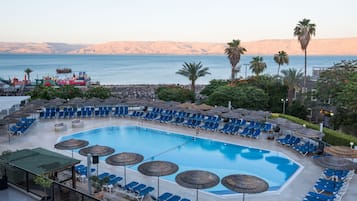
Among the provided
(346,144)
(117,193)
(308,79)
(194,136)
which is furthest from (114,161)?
(308,79)

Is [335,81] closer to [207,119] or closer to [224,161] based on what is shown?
[207,119]

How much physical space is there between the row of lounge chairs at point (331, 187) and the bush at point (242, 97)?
1481cm

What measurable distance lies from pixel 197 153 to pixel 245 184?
326 inches

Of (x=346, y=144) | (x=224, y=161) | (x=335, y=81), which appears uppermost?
(x=335, y=81)

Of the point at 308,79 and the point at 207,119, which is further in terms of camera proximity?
the point at 308,79

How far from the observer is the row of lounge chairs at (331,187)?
395 inches

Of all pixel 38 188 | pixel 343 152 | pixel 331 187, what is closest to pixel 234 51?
pixel 343 152

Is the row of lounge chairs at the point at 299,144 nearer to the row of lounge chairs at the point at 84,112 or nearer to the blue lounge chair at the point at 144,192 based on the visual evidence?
the blue lounge chair at the point at 144,192

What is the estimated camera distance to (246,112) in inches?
847

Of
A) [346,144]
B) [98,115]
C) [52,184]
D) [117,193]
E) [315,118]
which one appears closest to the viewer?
[52,184]

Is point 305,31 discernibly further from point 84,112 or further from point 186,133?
point 84,112

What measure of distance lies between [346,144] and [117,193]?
12380mm

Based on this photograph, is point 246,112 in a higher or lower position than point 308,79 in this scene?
lower

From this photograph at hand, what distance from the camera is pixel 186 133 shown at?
20500mm
